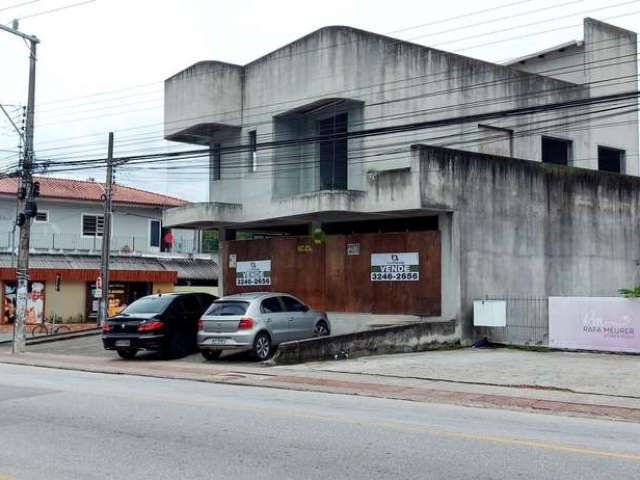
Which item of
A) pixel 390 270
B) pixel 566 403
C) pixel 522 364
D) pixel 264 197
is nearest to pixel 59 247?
pixel 264 197

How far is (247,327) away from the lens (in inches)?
715

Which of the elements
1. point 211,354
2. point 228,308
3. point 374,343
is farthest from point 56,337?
point 374,343

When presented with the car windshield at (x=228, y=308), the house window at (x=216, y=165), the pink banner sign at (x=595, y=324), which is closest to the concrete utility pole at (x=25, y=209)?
the house window at (x=216, y=165)

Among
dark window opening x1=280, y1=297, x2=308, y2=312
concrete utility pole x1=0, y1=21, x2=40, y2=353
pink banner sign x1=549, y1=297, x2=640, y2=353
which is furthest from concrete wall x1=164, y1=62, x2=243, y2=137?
pink banner sign x1=549, y1=297, x2=640, y2=353

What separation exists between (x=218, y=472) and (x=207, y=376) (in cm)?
913

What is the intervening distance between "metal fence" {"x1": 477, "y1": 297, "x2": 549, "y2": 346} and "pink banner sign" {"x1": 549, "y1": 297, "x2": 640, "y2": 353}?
0.81m

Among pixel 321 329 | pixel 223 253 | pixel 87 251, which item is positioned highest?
pixel 87 251

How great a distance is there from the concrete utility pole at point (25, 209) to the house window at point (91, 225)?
19.5 metres

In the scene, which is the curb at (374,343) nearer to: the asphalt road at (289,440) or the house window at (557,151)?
the asphalt road at (289,440)

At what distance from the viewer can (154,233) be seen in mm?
46875

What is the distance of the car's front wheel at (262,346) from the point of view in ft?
59.8

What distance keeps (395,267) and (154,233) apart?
2619cm

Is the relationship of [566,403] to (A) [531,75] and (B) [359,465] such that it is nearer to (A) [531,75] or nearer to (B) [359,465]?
(B) [359,465]

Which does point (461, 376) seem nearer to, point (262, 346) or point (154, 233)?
point (262, 346)
